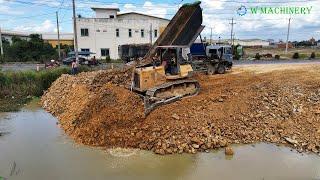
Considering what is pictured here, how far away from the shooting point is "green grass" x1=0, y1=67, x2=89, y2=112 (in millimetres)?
20594

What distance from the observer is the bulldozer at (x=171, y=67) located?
14367mm

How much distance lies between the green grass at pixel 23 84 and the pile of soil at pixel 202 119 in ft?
16.6

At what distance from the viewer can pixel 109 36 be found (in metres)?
43.3

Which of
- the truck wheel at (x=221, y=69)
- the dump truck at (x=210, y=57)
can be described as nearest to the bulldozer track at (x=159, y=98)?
the dump truck at (x=210, y=57)

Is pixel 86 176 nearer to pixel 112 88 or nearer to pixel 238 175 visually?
pixel 238 175

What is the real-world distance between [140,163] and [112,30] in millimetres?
34339

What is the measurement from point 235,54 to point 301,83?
25002 mm

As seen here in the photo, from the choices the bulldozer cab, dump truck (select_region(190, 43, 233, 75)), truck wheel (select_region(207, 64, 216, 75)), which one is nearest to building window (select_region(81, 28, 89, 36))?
dump truck (select_region(190, 43, 233, 75))

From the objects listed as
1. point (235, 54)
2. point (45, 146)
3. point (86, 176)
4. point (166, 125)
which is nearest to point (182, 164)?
point (166, 125)

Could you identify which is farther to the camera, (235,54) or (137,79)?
(235,54)

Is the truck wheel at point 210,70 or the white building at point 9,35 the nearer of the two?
the truck wheel at point 210,70

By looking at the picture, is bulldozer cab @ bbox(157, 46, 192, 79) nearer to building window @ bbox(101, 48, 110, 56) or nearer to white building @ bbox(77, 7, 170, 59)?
white building @ bbox(77, 7, 170, 59)

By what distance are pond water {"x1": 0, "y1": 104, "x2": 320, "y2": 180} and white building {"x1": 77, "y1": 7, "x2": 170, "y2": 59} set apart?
30736mm

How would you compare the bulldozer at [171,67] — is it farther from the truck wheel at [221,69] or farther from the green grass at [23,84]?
the green grass at [23,84]
